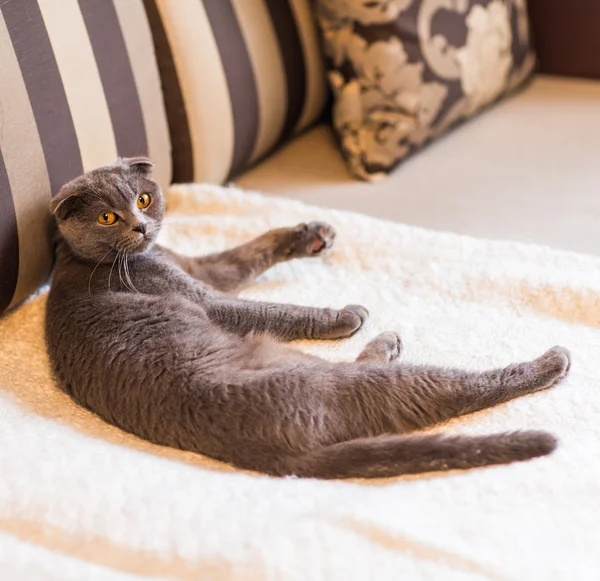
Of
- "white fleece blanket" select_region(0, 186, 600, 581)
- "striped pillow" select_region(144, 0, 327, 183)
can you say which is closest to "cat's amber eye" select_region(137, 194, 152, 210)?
"white fleece blanket" select_region(0, 186, 600, 581)

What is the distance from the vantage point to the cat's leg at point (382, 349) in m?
1.18

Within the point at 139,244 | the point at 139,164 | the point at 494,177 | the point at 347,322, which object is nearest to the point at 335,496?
the point at 347,322

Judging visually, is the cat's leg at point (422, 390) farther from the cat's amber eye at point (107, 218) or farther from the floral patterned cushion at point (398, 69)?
the floral patterned cushion at point (398, 69)

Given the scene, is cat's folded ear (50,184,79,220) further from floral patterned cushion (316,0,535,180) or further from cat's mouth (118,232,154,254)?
floral patterned cushion (316,0,535,180)

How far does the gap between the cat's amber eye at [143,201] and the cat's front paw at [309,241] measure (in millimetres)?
287

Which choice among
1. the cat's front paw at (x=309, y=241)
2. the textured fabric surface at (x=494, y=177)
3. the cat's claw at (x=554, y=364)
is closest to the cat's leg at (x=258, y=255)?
the cat's front paw at (x=309, y=241)

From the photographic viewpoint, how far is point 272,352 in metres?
1.16

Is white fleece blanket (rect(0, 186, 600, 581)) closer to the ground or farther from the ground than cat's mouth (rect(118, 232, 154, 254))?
closer to the ground

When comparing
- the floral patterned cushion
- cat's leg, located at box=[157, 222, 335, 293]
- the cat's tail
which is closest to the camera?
the cat's tail

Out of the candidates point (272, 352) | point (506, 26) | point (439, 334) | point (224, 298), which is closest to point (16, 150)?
point (224, 298)

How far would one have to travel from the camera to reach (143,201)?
1300 millimetres

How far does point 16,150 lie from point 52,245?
19 centimetres

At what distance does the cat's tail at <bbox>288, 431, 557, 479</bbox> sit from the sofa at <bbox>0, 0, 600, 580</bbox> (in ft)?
0.07

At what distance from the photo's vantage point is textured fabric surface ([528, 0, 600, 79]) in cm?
207
